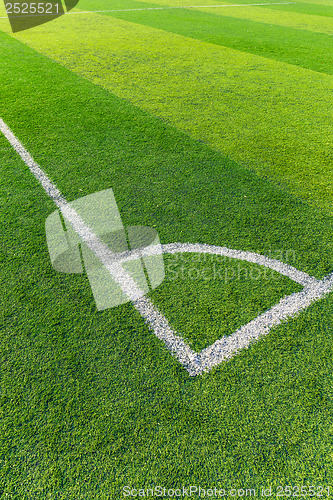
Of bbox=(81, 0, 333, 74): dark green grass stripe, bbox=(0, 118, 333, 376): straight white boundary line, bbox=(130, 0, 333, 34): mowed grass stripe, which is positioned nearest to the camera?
bbox=(0, 118, 333, 376): straight white boundary line

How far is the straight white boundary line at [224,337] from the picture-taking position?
2.14 m

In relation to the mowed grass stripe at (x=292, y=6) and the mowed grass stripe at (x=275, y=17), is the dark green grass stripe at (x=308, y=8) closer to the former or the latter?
the mowed grass stripe at (x=292, y=6)

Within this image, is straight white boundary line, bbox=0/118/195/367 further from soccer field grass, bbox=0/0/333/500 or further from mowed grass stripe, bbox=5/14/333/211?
mowed grass stripe, bbox=5/14/333/211

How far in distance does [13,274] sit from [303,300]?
89.2 inches

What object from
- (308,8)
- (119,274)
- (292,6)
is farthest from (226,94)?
(292,6)

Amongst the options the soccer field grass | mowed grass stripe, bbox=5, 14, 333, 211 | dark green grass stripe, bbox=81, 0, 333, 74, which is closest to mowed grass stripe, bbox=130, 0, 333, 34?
dark green grass stripe, bbox=81, 0, 333, 74

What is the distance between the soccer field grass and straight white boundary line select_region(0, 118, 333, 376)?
0.17 feet

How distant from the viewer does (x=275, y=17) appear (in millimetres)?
13172

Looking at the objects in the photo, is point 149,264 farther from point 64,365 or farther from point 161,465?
point 161,465

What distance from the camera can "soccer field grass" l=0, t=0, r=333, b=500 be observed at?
173 centimetres

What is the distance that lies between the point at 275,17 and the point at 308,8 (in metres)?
4.32

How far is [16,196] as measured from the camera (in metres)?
3.44

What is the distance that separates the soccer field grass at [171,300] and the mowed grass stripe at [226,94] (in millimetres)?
41

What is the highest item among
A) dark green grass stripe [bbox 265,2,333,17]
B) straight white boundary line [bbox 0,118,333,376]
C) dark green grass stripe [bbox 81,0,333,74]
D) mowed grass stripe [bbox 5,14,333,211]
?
dark green grass stripe [bbox 265,2,333,17]
